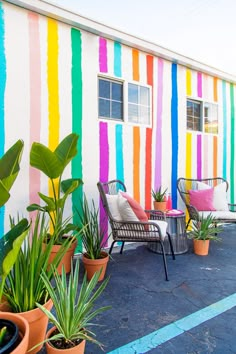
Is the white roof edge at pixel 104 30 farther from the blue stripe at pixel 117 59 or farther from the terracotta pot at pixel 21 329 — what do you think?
the terracotta pot at pixel 21 329

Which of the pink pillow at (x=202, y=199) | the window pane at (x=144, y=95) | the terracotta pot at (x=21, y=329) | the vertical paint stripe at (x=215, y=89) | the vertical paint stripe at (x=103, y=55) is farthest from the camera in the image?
the vertical paint stripe at (x=215, y=89)

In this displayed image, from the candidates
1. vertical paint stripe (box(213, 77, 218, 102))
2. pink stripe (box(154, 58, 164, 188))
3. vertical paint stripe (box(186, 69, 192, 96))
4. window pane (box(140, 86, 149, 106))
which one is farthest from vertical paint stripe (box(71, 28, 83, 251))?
vertical paint stripe (box(213, 77, 218, 102))

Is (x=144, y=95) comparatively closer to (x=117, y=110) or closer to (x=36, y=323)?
(x=117, y=110)

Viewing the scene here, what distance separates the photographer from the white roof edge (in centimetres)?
279

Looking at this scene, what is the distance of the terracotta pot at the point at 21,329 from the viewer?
3.50 feet

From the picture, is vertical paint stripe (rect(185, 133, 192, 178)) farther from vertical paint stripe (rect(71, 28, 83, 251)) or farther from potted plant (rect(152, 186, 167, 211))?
vertical paint stripe (rect(71, 28, 83, 251))

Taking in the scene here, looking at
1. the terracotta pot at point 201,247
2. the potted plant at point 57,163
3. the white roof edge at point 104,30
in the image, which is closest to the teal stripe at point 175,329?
the potted plant at point 57,163

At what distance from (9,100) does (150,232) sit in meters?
2.22

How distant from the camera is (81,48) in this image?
3.22 meters

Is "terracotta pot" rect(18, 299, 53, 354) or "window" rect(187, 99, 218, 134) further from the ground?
"window" rect(187, 99, 218, 134)

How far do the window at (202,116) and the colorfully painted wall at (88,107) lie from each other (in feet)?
0.49

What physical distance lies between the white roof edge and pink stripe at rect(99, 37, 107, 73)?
81 mm

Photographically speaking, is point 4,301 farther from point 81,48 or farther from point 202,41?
point 202,41

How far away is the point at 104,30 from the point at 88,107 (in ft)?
3.45
